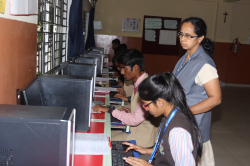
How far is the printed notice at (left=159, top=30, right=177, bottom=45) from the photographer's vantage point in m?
7.54

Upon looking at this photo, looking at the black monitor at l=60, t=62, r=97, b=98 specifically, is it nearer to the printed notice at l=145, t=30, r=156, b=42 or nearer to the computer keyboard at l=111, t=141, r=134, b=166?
the computer keyboard at l=111, t=141, r=134, b=166

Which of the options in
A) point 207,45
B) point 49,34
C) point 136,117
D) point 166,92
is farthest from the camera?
point 49,34

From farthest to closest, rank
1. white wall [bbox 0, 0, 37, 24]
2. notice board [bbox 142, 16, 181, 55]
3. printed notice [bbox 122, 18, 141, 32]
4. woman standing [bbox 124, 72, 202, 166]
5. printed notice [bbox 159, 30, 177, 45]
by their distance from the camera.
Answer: printed notice [bbox 159, 30, 177, 45] < notice board [bbox 142, 16, 181, 55] < printed notice [bbox 122, 18, 141, 32] < white wall [bbox 0, 0, 37, 24] < woman standing [bbox 124, 72, 202, 166]

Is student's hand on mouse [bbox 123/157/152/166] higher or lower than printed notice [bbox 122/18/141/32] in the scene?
lower

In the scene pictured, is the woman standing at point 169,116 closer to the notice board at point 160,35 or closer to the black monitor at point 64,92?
the black monitor at point 64,92

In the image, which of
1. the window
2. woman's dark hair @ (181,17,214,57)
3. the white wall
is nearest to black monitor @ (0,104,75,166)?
the white wall

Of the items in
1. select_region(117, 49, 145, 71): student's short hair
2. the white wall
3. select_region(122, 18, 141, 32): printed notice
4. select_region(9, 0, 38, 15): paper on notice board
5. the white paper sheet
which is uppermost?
select_region(122, 18, 141, 32): printed notice

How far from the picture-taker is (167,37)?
298 inches

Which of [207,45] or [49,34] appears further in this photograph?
[49,34]

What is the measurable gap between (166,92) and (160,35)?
6464 mm

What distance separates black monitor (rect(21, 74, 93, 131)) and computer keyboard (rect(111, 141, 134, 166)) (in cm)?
26

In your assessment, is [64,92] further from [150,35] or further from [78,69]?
[150,35]

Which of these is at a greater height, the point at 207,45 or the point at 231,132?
the point at 207,45

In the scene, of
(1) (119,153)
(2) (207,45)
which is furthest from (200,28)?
(1) (119,153)
